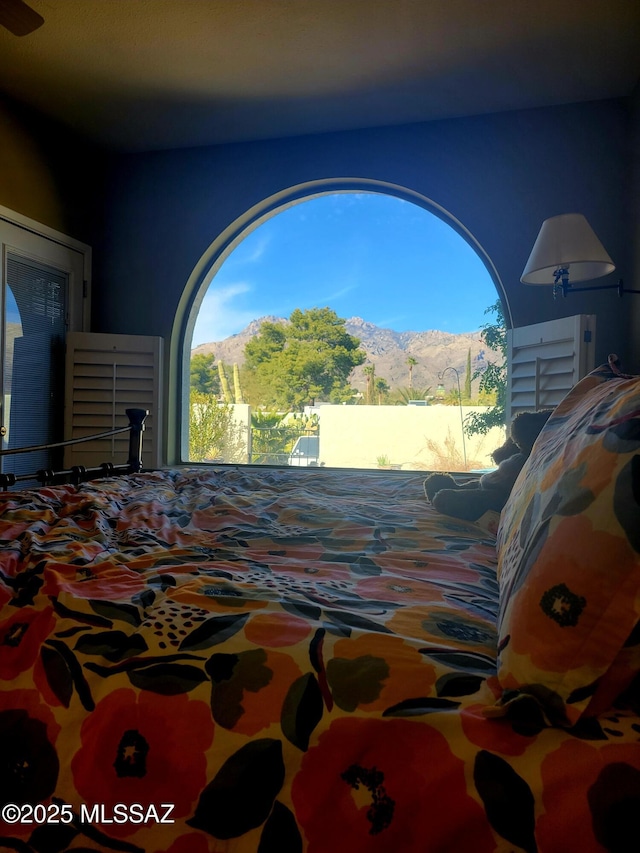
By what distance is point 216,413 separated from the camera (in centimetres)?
822

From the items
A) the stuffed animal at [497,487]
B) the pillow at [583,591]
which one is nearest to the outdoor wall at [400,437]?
the stuffed animal at [497,487]

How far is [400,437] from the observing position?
1021cm

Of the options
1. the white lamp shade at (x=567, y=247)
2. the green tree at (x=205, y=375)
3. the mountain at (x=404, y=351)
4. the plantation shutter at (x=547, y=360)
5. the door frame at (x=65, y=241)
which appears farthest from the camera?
the mountain at (x=404, y=351)

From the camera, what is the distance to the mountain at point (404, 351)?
1381 centimetres

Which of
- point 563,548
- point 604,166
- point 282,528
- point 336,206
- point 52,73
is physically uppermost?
point 336,206

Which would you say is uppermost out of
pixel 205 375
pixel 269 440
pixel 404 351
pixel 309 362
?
pixel 404 351

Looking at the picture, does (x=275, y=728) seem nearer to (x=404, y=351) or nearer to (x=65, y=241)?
(x=65, y=241)

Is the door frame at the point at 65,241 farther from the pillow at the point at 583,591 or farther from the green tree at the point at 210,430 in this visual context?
the green tree at the point at 210,430

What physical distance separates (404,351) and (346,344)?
8.29ft

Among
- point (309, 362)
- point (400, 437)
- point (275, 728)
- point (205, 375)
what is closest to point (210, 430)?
point (400, 437)

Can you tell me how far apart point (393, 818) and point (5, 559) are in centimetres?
71

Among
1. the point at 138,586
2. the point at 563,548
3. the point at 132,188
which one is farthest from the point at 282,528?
the point at 132,188

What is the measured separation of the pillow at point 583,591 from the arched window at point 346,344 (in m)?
7.71

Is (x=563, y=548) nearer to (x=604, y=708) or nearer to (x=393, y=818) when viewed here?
(x=604, y=708)
